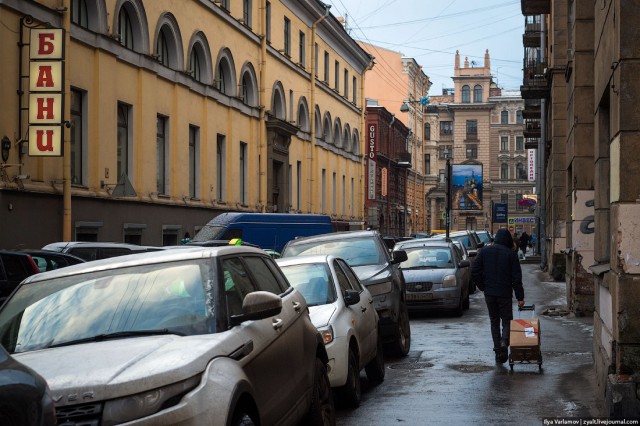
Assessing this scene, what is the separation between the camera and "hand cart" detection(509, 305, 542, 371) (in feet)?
38.8

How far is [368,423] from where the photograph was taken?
888cm

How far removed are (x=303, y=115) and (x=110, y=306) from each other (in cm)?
4029

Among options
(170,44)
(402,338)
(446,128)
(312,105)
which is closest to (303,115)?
(312,105)

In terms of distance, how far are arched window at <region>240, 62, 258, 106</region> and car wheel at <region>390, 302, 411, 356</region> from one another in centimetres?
2367

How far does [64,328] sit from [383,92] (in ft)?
266

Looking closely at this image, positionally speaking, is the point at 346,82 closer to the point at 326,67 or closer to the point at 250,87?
the point at 326,67

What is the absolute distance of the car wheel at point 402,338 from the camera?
44.3ft

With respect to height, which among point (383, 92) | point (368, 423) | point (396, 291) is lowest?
point (368, 423)

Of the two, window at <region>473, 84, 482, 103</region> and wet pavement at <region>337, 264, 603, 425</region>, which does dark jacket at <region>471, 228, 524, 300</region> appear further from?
window at <region>473, 84, 482, 103</region>

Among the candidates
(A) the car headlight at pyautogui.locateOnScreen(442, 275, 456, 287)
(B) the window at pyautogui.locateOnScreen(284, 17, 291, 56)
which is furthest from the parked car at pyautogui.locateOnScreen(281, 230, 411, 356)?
(B) the window at pyautogui.locateOnScreen(284, 17, 291, 56)

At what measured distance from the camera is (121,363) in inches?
199

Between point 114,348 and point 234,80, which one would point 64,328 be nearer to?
point 114,348

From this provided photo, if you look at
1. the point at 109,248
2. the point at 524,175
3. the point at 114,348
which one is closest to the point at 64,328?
the point at 114,348

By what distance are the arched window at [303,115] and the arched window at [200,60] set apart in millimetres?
12901
